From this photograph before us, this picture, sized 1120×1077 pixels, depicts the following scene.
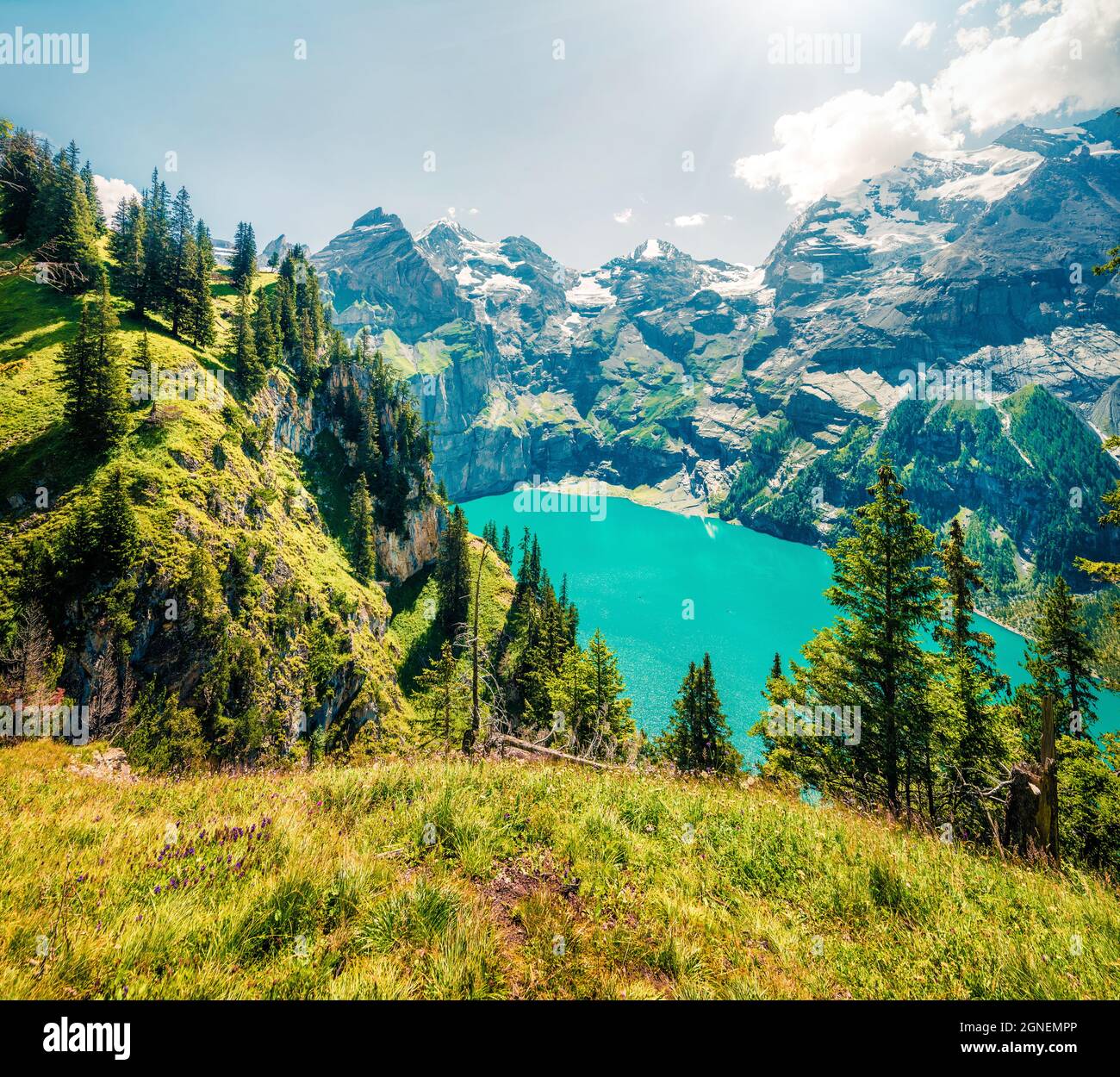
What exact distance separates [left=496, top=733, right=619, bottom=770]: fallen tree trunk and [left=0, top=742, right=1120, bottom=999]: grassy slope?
3.13 m

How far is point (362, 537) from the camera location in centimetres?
7050

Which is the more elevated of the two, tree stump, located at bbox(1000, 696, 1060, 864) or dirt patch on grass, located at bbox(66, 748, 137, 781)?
dirt patch on grass, located at bbox(66, 748, 137, 781)

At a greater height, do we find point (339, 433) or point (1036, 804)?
point (339, 433)

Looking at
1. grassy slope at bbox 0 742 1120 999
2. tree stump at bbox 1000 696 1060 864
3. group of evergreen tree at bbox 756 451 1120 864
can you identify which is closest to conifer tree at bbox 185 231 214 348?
grassy slope at bbox 0 742 1120 999

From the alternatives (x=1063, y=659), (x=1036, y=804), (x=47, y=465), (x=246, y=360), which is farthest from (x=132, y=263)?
(x=1063, y=659)

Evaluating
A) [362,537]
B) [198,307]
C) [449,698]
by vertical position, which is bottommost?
[449,698]

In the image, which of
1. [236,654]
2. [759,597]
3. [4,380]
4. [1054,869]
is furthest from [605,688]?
[759,597]

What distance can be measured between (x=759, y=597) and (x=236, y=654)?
16495cm

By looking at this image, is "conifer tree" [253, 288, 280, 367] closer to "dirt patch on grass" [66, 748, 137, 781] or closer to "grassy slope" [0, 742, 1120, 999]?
"dirt patch on grass" [66, 748, 137, 781]

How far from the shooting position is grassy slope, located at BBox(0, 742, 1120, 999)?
363cm

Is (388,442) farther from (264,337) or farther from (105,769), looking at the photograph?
(105,769)

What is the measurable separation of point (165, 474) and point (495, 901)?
43.1m

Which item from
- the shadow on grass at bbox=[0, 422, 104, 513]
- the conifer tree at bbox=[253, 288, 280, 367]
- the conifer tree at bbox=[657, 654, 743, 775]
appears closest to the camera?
the shadow on grass at bbox=[0, 422, 104, 513]

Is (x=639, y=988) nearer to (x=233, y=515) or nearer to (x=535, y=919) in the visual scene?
(x=535, y=919)
